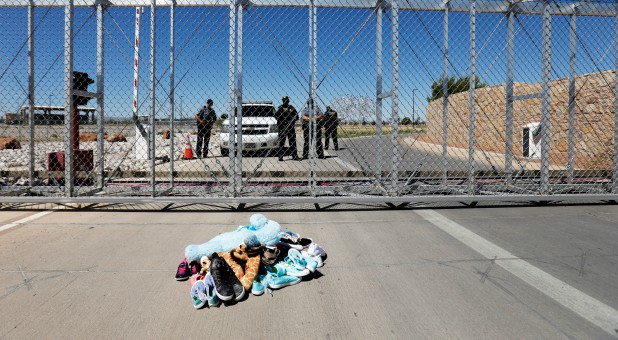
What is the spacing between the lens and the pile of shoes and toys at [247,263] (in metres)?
3.10

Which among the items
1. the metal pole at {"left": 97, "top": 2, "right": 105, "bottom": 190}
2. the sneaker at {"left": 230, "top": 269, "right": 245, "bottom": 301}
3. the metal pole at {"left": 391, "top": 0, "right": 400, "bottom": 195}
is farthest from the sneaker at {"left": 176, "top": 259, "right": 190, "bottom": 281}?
the metal pole at {"left": 97, "top": 2, "right": 105, "bottom": 190}

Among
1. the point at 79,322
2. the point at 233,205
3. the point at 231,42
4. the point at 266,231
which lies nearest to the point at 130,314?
the point at 79,322

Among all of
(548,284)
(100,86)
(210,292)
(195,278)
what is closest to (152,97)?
(100,86)

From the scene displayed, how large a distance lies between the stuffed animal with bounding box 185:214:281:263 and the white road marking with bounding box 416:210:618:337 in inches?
82.2

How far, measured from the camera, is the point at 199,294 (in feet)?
9.94

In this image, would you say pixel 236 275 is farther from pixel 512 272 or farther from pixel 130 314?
pixel 512 272

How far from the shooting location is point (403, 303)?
3.05 metres

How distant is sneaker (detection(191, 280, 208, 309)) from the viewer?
3.00 metres

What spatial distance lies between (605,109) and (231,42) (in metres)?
11.1

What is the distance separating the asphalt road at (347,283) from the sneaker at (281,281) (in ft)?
0.22

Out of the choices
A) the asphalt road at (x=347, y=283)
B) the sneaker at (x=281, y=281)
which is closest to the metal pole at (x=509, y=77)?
the asphalt road at (x=347, y=283)

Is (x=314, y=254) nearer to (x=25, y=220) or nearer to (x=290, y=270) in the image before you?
(x=290, y=270)

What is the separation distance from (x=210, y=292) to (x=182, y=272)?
1.71ft

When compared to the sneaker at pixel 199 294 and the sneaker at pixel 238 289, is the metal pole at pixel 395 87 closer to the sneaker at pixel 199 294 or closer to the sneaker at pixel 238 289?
the sneaker at pixel 238 289
